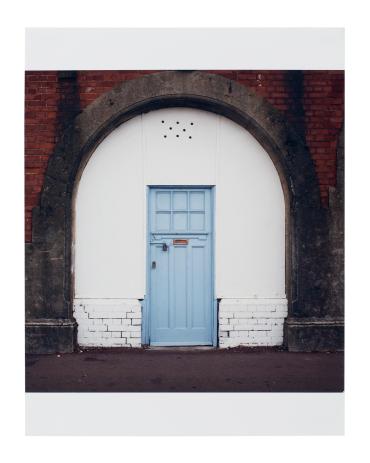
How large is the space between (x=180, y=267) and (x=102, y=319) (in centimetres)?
117

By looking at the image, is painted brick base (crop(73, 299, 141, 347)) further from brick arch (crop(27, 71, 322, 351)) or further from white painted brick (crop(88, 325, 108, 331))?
brick arch (crop(27, 71, 322, 351))

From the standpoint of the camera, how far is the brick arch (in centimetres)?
A: 640

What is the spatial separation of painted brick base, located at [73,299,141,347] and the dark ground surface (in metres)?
0.20

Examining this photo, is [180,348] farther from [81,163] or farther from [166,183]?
[81,163]

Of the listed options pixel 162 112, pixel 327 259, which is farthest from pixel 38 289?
pixel 327 259

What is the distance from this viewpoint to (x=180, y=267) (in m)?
6.68

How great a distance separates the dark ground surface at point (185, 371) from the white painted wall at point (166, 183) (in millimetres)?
767

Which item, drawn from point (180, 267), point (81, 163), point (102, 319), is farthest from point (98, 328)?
point (81, 163)

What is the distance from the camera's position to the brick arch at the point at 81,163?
21.0 ft

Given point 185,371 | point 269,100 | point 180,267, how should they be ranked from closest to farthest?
1. point 185,371
2. point 269,100
3. point 180,267

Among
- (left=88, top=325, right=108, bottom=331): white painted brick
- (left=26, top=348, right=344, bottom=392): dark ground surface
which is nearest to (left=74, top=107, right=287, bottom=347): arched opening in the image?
(left=88, top=325, right=108, bottom=331): white painted brick

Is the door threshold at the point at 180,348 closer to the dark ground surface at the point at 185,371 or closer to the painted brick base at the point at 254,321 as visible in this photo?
the dark ground surface at the point at 185,371

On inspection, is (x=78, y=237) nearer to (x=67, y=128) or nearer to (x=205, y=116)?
(x=67, y=128)

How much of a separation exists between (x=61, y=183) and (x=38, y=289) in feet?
4.34
